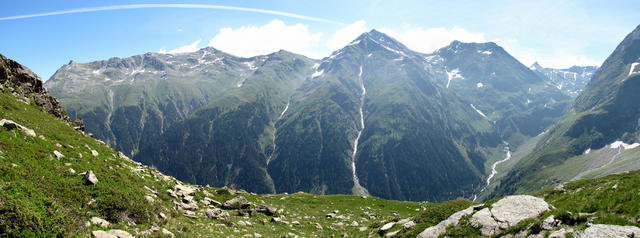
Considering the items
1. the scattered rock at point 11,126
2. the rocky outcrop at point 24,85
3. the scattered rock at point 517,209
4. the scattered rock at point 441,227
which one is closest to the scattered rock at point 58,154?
the scattered rock at point 11,126

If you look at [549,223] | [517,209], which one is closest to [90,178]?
[549,223]

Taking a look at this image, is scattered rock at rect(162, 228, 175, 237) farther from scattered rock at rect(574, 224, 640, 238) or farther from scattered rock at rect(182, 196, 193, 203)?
scattered rock at rect(574, 224, 640, 238)

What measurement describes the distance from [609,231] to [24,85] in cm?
5477

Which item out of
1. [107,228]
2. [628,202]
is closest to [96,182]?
[107,228]

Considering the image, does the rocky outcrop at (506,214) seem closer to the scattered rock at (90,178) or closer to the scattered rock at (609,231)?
the scattered rock at (609,231)

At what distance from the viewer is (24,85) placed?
34344 mm

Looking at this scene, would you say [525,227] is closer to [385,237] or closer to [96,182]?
[385,237]

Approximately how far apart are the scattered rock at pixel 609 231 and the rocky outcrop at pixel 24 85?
48210mm

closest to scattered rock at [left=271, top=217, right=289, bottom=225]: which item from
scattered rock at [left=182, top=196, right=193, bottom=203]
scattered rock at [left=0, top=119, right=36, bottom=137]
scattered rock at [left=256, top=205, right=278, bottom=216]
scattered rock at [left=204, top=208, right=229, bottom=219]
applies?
scattered rock at [left=256, top=205, right=278, bottom=216]

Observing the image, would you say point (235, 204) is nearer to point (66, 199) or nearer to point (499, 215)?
point (66, 199)

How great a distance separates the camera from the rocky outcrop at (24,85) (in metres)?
31.1

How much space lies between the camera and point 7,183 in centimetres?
1157

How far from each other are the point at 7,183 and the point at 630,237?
24999 millimetres

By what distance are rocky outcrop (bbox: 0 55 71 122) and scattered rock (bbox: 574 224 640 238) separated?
48.2 metres
